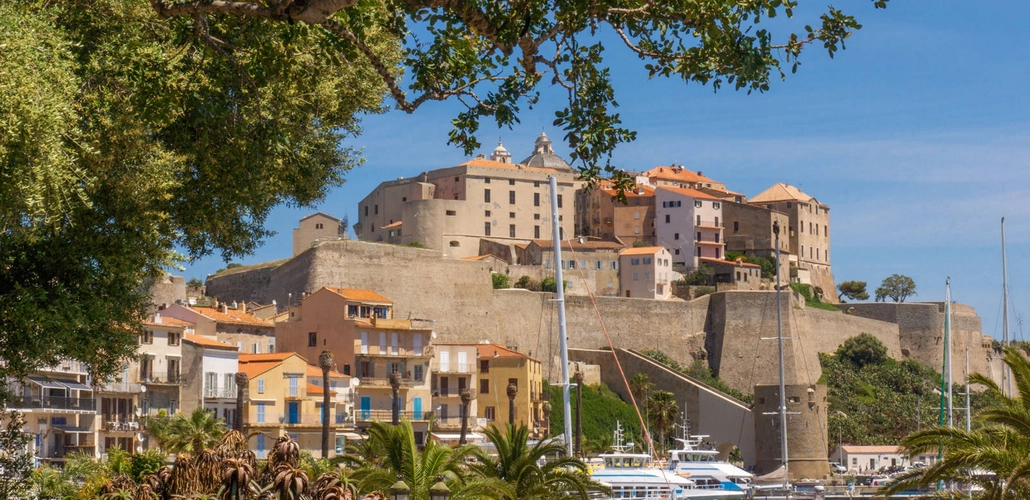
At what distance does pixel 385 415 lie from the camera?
56469 millimetres

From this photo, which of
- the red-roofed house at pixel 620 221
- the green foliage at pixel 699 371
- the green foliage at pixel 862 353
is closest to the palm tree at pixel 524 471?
the green foliage at pixel 699 371

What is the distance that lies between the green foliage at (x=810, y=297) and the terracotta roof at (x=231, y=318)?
4162 centimetres

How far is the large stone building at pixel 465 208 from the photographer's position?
8606 centimetres

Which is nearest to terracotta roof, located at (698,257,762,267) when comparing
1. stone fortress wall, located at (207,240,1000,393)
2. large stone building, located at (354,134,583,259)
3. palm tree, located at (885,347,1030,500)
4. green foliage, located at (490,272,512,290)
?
stone fortress wall, located at (207,240,1000,393)

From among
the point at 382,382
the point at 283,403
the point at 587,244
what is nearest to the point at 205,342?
the point at 283,403

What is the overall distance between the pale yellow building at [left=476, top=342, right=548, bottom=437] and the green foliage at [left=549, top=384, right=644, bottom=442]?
5.77ft

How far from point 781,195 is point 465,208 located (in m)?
27.9

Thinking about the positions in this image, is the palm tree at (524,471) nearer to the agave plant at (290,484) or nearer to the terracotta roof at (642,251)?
the agave plant at (290,484)

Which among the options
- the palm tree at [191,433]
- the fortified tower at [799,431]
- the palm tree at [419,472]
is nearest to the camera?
the palm tree at [419,472]

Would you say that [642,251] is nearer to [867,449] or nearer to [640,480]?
[867,449]

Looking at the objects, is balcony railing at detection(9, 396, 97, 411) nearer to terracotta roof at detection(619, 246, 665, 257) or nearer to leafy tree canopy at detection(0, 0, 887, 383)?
leafy tree canopy at detection(0, 0, 887, 383)

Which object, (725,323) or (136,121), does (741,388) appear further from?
(136,121)

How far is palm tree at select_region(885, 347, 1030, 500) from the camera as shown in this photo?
43.8 ft

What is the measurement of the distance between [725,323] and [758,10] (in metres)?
73.0
